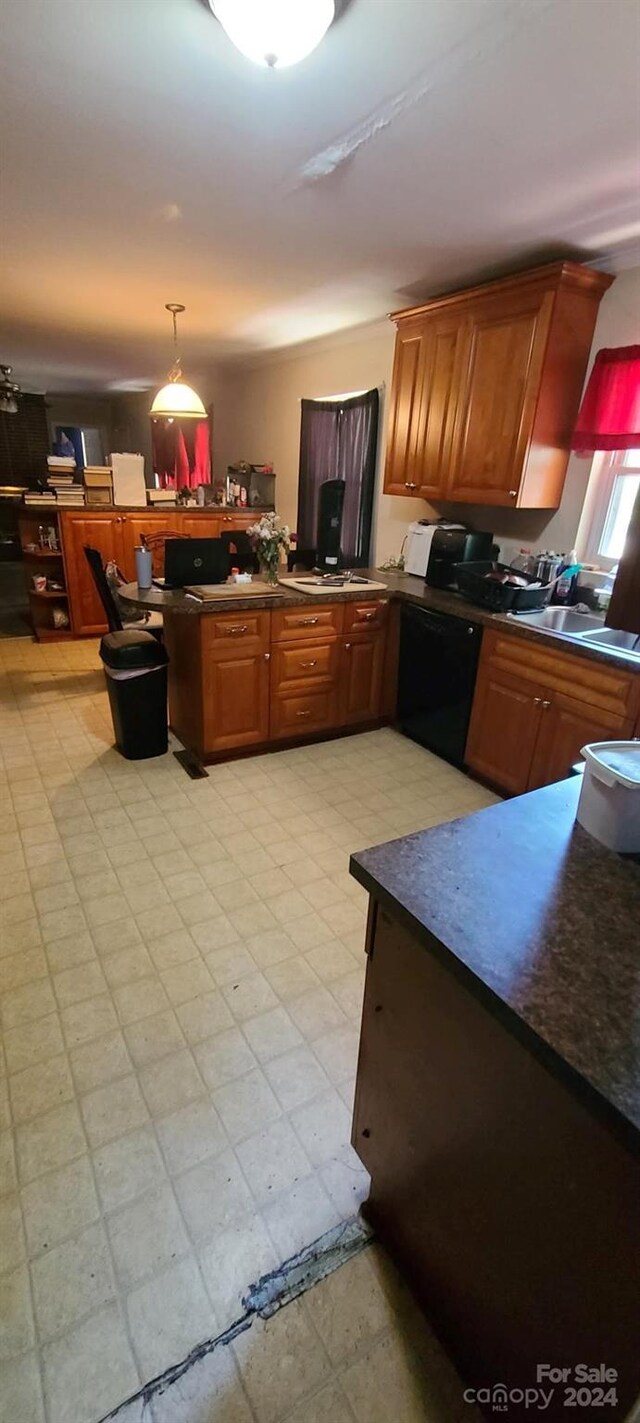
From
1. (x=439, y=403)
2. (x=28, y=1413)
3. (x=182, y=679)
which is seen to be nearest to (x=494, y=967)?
(x=28, y=1413)

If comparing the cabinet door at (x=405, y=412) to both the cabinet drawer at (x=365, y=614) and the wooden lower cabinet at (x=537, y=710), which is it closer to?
the cabinet drawer at (x=365, y=614)

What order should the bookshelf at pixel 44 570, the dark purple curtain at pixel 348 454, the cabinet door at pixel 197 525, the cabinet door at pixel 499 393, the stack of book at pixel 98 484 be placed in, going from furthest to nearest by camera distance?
the cabinet door at pixel 197 525, the bookshelf at pixel 44 570, the stack of book at pixel 98 484, the dark purple curtain at pixel 348 454, the cabinet door at pixel 499 393

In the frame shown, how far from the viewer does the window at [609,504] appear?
9.31 ft

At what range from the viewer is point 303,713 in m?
3.42

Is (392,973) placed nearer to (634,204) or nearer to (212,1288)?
(212,1288)

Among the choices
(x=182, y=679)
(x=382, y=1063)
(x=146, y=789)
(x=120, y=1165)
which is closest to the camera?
(x=382, y=1063)

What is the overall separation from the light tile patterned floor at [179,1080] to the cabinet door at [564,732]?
38 centimetres

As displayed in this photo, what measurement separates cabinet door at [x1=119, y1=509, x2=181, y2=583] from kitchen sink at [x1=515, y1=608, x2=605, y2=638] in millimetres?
3206

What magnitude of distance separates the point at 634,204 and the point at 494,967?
273 cm

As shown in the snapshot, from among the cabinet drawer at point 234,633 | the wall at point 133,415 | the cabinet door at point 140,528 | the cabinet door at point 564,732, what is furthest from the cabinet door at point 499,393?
the wall at point 133,415

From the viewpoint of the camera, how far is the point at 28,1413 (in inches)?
40.3

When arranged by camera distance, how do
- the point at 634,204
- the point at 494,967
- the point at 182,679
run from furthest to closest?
the point at 182,679, the point at 634,204, the point at 494,967

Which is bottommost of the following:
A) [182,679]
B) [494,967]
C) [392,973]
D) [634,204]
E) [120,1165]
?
[120,1165]

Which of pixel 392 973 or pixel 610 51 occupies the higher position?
pixel 610 51
